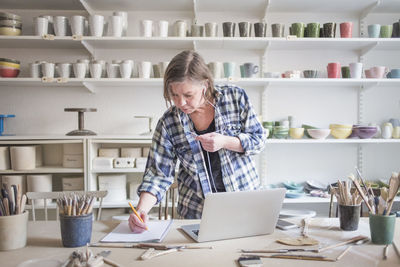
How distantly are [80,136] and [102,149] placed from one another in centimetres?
21

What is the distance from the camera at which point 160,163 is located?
1475mm

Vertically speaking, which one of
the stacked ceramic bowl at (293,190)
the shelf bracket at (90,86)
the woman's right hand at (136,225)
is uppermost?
the shelf bracket at (90,86)

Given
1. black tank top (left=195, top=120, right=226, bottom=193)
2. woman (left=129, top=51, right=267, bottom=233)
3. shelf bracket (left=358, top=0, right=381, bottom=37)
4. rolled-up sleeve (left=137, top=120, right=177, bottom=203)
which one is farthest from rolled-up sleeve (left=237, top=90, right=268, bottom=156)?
shelf bracket (left=358, top=0, right=381, bottom=37)

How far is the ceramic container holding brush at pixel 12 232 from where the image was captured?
1.07 m

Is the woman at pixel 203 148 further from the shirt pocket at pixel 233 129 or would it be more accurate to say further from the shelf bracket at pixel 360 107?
the shelf bracket at pixel 360 107

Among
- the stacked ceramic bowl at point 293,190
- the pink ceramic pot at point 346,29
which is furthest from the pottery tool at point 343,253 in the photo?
the pink ceramic pot at point 346,29

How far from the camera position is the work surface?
0.96m

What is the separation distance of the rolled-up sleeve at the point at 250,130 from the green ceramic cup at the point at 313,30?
56.7 inches

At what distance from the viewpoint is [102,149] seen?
2.76m

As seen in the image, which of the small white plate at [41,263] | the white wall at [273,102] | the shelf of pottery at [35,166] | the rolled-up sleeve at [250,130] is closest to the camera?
the small white plate at [41,263]

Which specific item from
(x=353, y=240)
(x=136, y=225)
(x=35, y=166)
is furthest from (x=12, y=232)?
(x=35, y=166)

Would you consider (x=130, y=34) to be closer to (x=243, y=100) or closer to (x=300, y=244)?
(x=243, y=100)

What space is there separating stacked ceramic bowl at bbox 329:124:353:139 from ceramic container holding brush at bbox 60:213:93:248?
7.23 ft

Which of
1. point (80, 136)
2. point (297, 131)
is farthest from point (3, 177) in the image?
point (297, 131)
